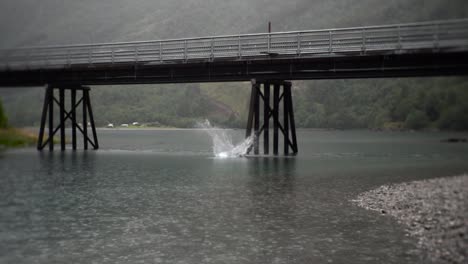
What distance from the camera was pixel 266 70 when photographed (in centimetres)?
5125

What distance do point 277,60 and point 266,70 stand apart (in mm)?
1919

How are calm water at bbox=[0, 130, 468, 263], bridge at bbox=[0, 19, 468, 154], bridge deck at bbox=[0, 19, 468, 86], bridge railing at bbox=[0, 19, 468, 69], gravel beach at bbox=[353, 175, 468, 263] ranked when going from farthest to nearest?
1. bridge at bbox=[0, 19, 468, 154]
2. bridge deck at bbox=[0, 19, 468, 86]
3. bridge railing at bbox=[0, 19, 468, 69]
4. calm water at bbox=[0, 130, 468, 263]
5. gravel beach at bbox=[353, 175, 468, 263]

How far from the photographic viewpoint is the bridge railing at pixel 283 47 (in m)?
42.4

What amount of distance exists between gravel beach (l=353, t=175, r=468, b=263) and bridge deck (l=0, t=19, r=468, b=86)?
1491 centimetres

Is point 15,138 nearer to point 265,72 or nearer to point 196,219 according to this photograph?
point 265,72

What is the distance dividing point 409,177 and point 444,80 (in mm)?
158364

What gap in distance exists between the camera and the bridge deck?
142ft

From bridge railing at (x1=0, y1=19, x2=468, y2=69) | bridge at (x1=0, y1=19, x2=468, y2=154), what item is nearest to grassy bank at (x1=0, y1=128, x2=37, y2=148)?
bridge at (x1=0, y1=19, x2=468, y2=154)

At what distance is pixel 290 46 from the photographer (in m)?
50.5

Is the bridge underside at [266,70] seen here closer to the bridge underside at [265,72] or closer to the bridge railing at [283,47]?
the bridge underside at [265,72]

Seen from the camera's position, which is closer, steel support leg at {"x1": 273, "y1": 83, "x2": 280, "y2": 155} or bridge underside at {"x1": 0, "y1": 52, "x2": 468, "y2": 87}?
bridge underside at {"x1": 0, "y1": 52, "x2": 468, "y2": 87}

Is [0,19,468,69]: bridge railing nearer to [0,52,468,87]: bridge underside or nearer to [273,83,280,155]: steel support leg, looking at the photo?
[0,52,468,87]: bridge underside

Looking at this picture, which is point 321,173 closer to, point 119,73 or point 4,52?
point 119,73

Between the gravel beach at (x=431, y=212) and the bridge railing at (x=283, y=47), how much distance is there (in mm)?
15068
